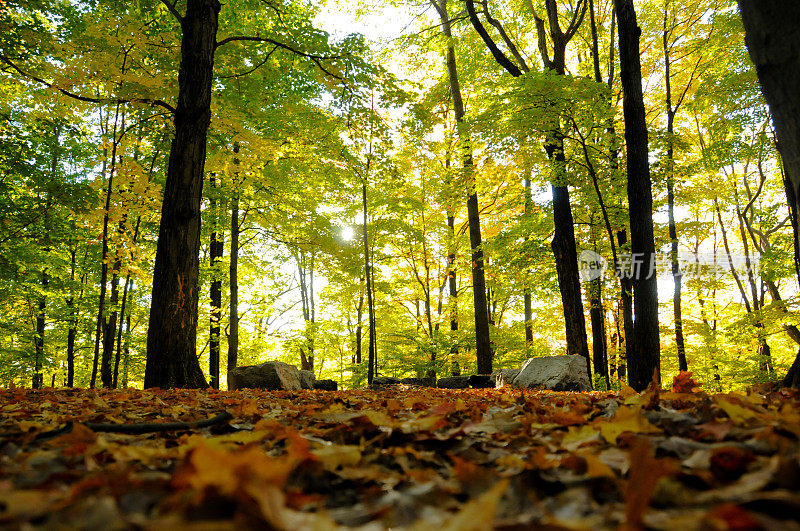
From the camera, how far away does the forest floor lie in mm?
680

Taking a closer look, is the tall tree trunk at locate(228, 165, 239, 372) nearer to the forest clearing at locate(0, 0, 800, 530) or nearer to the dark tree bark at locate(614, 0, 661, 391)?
the forest clearing at locate(0, 0, 800, 530)

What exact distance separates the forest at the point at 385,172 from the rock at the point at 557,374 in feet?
3.33

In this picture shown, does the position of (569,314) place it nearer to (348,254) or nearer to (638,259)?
(638,259)

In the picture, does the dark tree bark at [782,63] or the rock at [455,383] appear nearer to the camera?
the dark tree bark at [782,63]

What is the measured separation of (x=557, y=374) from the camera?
7.65 metres

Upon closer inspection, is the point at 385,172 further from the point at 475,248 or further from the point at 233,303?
the point at 233,303

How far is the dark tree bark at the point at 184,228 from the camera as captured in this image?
5.07 m

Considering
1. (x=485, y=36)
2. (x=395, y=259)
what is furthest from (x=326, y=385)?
(x=485, y=36)

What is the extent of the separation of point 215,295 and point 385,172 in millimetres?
10009

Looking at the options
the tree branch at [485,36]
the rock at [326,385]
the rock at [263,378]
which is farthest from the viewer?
the rock at [326,385]

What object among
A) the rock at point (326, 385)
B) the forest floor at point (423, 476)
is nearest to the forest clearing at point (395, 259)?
the forest floor at point (423, 476)

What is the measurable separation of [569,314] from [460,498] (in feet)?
31.0

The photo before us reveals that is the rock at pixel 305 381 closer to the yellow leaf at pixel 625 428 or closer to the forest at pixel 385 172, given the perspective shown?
the forest at pixel 385 172

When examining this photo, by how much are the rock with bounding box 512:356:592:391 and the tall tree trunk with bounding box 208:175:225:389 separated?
8.18m
